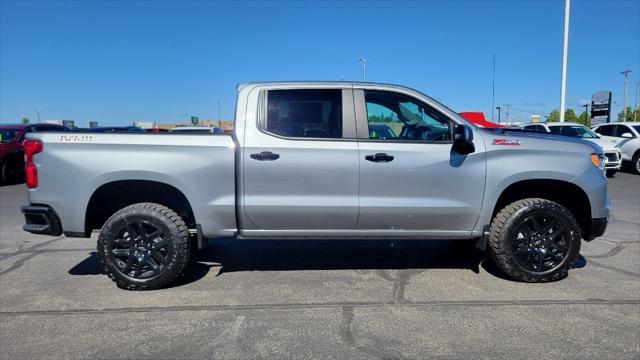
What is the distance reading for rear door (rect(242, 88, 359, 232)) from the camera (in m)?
4.31

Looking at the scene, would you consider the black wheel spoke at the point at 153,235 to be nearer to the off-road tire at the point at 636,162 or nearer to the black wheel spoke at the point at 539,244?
the black wheel spoke at the point at 539,244

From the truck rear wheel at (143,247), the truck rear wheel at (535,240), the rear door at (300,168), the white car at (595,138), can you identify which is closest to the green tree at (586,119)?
the white car at (595,138)

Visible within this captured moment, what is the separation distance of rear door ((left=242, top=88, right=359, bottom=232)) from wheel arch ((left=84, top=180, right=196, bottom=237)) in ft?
2.58

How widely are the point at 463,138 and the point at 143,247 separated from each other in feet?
10.6

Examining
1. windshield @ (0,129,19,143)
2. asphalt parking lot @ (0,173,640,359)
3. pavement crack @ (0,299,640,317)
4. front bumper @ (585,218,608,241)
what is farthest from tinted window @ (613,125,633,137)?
windshield @ (0,129,19,143)

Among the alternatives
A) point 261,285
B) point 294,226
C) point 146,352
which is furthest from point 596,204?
point 146,352

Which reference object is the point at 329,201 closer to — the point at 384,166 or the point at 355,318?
the point at 384,166

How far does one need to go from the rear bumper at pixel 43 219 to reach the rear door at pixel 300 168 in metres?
1.81

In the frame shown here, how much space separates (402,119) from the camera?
476cm

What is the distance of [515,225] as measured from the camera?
A: 448 centimetres

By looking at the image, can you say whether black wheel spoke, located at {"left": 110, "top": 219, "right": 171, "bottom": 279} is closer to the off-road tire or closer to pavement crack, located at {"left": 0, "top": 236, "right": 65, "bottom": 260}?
pavement crack, located at {"left": 0, "top": 236, "right": 65, "bottom": 260}

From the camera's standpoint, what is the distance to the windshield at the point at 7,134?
1400cm

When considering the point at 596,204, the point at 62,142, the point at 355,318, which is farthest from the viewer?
the point at 596,204

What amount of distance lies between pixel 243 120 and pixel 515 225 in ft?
9.33
